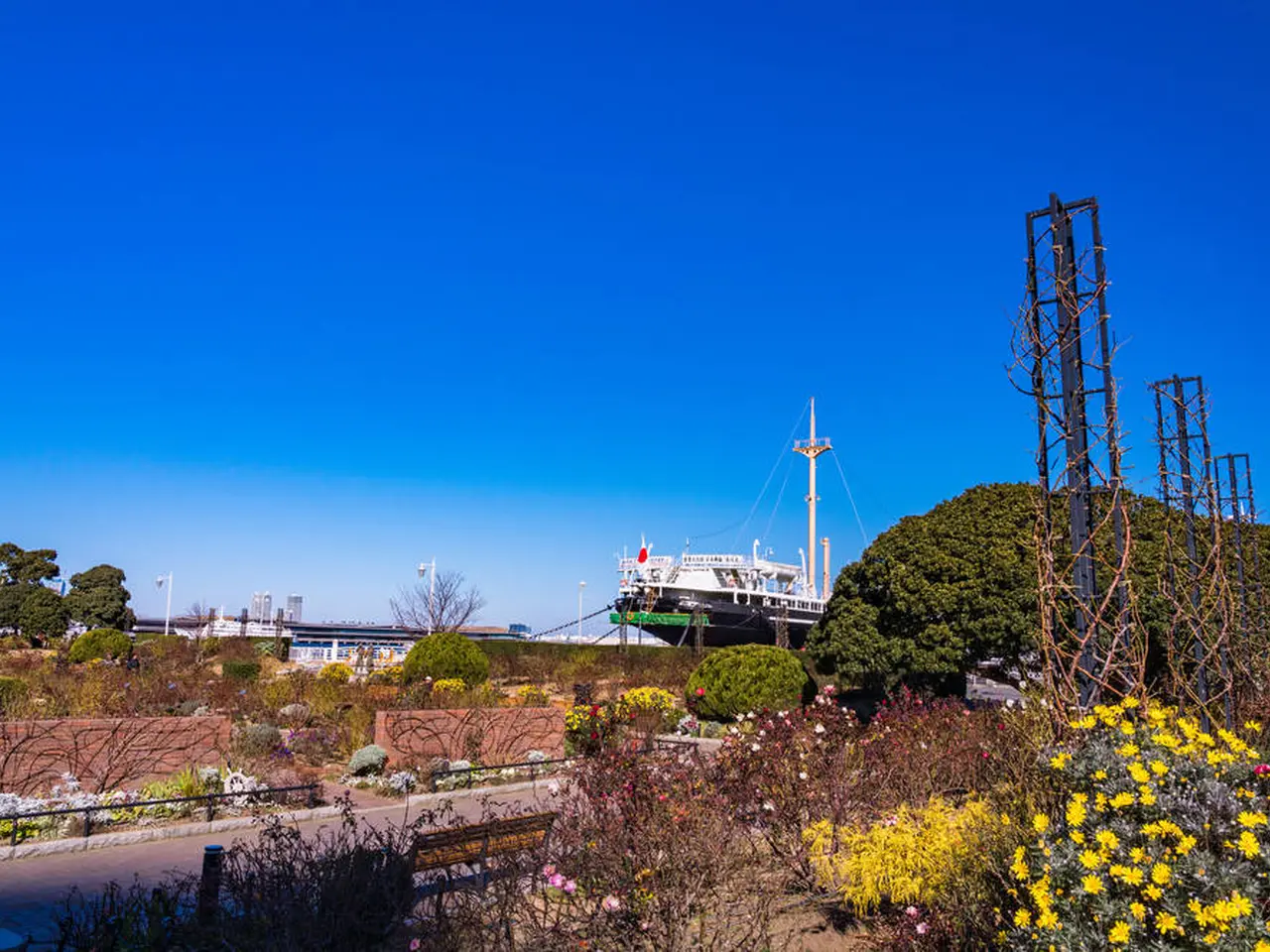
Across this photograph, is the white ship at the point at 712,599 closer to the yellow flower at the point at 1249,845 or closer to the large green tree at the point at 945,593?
the large green tree at the point at 945,593

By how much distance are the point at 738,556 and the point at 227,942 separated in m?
42.3

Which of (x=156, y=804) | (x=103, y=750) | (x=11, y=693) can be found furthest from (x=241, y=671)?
(x=156, y=804)

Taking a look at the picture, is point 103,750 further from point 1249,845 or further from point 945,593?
point 945,593

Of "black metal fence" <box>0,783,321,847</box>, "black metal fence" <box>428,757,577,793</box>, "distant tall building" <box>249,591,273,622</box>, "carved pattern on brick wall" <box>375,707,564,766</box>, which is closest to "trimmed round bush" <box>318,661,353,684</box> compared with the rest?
"carved pattern on brick wall" <box>375,707,564,766</box>

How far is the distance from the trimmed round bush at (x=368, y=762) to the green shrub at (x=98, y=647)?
17325 mm

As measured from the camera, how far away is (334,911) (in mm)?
4574

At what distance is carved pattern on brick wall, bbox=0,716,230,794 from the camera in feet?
29.0

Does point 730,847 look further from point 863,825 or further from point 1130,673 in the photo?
point 1130,673

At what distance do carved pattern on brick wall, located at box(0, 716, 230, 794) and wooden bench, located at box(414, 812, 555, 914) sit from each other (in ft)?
18.3

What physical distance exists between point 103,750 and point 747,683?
1057 centimetres

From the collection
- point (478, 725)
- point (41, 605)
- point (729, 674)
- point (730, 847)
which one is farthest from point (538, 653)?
point (730, 847)

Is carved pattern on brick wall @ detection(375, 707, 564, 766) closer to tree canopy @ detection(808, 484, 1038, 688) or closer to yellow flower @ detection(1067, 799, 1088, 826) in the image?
tree canopy @ detection(808, 484, 1038, 688)

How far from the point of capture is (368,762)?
1095cm

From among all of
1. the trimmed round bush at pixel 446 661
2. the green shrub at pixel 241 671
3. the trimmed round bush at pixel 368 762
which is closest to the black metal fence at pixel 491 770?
the trimmed round bush at pixel 368 762
